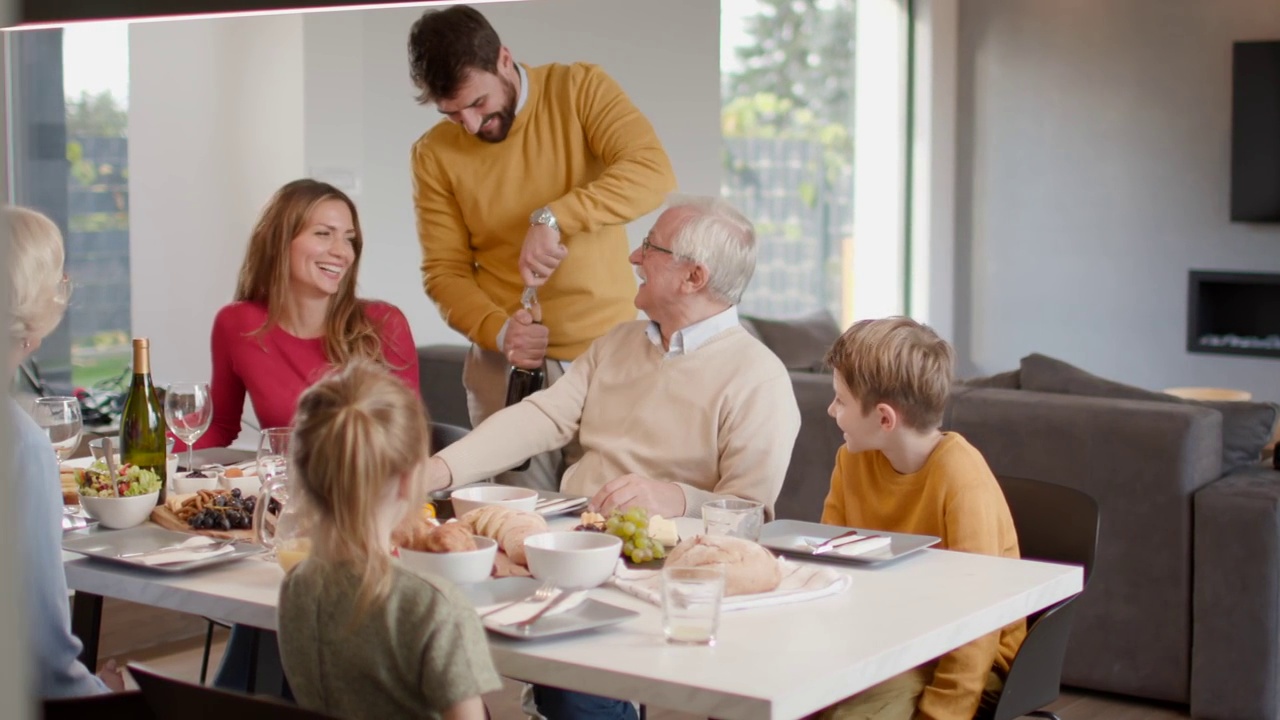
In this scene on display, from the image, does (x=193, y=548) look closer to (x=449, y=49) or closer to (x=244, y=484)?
(x=244, y=484)

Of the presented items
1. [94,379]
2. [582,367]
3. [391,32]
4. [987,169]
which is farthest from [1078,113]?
[582,367]

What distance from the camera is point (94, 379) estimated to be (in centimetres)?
516

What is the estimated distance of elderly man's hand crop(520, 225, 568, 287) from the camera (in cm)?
292

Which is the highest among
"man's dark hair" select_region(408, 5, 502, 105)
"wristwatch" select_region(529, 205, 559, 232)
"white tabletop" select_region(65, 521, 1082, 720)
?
"man's dark hair" select_region(408, 5, 502, 105)

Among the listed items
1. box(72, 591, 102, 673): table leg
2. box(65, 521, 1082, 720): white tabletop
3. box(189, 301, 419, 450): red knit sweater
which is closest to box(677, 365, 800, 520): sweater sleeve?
box(65, 521, 1082, 720): white tabletop

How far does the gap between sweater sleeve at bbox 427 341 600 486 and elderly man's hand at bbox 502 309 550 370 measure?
0.94ft

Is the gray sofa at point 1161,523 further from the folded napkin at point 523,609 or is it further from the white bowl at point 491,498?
the folded napkin at point 523,609

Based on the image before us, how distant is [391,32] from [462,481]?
291cm

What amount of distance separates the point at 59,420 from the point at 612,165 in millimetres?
1235

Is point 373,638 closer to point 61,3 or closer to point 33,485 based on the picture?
point 33,485

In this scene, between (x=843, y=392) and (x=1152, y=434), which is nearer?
(x=843, y=392)

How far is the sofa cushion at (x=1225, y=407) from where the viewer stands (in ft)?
11.2

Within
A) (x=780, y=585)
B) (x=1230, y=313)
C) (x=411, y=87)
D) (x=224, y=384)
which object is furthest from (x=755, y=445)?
(x=1230, y=313)

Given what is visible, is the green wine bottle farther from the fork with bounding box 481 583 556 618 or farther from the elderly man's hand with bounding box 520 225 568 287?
the fork with bounding box 481 583 556 618
